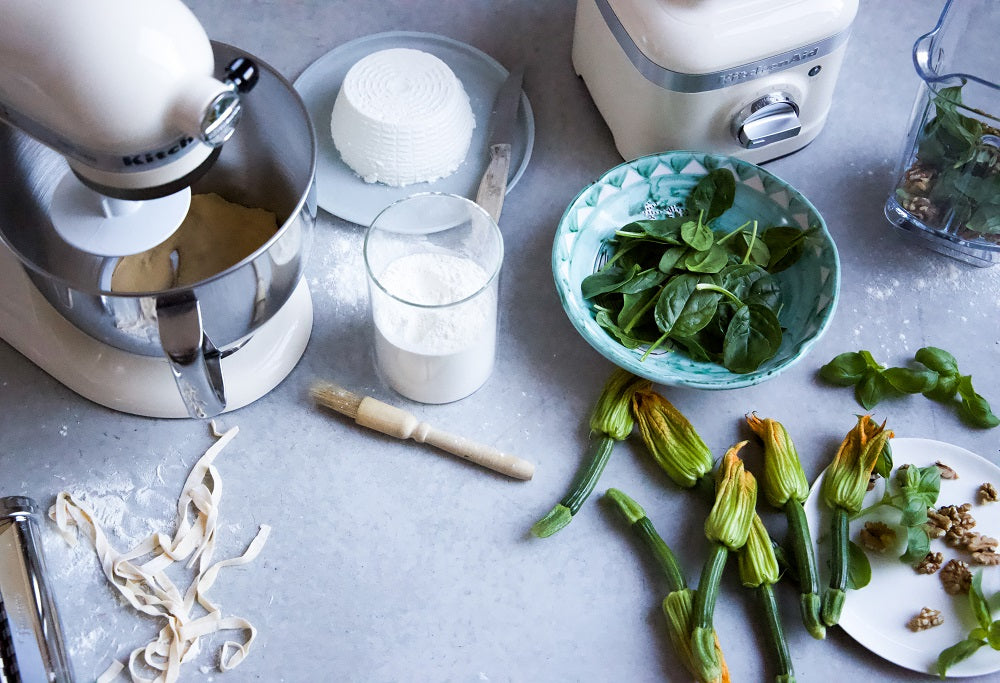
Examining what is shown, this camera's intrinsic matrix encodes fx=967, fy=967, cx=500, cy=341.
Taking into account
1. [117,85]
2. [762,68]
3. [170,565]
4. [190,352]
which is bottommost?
[170,565]

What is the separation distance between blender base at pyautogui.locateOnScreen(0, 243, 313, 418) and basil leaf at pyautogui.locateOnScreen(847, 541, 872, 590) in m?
0.54

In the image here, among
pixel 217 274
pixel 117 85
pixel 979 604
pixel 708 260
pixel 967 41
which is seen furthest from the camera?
pixel 967 41

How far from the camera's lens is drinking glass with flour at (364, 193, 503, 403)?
862 mm

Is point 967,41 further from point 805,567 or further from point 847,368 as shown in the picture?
point 805,567

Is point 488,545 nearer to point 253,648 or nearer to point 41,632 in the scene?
point 253,648

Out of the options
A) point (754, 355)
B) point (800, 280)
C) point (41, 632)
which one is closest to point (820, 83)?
point (800, 280)

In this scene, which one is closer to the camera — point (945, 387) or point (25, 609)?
point (25, 609)

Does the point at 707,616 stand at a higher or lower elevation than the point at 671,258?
lower

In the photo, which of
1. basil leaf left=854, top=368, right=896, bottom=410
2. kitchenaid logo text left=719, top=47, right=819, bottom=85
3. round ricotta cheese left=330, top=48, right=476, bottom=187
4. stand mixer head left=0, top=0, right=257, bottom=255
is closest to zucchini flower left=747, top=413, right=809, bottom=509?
basil leaf left=854, top=368, right=896, bottom=410

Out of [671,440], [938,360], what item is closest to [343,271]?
[671,440]

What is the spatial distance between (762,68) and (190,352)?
0.60 metres

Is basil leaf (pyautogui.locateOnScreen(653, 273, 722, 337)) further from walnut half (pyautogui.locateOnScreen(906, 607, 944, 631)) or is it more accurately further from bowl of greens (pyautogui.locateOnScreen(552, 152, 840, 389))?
walnut half (pyautogui.locateOnScreen(906, 607, 944, 631))

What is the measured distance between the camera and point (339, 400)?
2.97ft

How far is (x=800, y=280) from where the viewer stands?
95 cm
